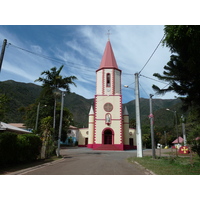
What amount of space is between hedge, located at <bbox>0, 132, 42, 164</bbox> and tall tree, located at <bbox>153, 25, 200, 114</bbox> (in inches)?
325

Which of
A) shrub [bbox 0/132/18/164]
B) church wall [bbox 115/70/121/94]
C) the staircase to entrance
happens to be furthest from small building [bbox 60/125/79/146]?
shrub [bbox 0/132/18/164]

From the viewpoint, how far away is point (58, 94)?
1000 inches

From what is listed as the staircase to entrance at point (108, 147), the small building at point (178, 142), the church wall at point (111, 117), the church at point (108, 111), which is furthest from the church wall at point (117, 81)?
the small building at point (178, 142)

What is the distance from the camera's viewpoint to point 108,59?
34438mm

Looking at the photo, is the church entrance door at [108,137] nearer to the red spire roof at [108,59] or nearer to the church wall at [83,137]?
the church wall at [83,137]

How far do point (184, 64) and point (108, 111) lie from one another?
76.6ft

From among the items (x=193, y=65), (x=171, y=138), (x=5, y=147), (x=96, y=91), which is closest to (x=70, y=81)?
(x=96, y=91)

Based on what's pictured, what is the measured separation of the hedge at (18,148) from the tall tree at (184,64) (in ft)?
27.1

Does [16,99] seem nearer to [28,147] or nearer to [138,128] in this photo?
[138,128]

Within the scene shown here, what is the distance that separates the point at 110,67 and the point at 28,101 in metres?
76.7

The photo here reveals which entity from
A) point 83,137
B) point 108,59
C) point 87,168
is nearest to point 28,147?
point 87,168

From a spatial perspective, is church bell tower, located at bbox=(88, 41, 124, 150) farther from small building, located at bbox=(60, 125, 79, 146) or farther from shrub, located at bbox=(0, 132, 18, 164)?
small building, located at bbox=(60, 125, 79, 146)

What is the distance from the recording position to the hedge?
874cm

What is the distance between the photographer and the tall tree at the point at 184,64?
664cm
